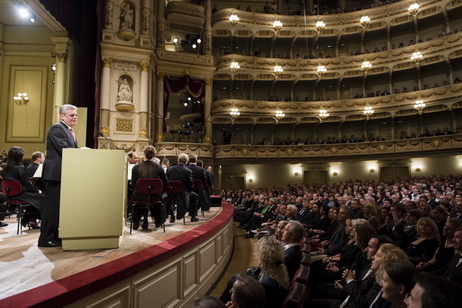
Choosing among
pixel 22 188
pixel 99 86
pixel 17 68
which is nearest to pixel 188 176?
pixel 22 188

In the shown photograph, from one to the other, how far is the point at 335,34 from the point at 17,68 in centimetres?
1793

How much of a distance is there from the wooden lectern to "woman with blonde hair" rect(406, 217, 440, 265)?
11.0 feet

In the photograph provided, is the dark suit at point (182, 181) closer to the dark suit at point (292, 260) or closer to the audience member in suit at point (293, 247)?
the audience member in suit at point (293, 247)

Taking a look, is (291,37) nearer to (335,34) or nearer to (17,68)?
(335,34)

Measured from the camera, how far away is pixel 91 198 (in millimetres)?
2836

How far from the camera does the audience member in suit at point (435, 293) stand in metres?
1.40

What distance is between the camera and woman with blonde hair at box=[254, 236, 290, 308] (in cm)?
242

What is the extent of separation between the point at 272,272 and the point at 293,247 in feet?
2.95

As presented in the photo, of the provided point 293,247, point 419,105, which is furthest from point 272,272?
point 419,105

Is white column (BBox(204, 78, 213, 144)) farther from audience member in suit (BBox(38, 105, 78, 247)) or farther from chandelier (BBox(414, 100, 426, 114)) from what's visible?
audience member in suit (BBox(38, 105, 78, 247))

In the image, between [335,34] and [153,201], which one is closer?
[153,201]

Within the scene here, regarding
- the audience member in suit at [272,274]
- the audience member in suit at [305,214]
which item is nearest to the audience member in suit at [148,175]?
the audience member in suit at [272,274]

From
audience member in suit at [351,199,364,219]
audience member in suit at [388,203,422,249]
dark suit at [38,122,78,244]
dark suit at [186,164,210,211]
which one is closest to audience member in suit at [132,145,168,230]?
dark suit at [38,122,78,244]

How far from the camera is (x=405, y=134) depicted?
753 inches
